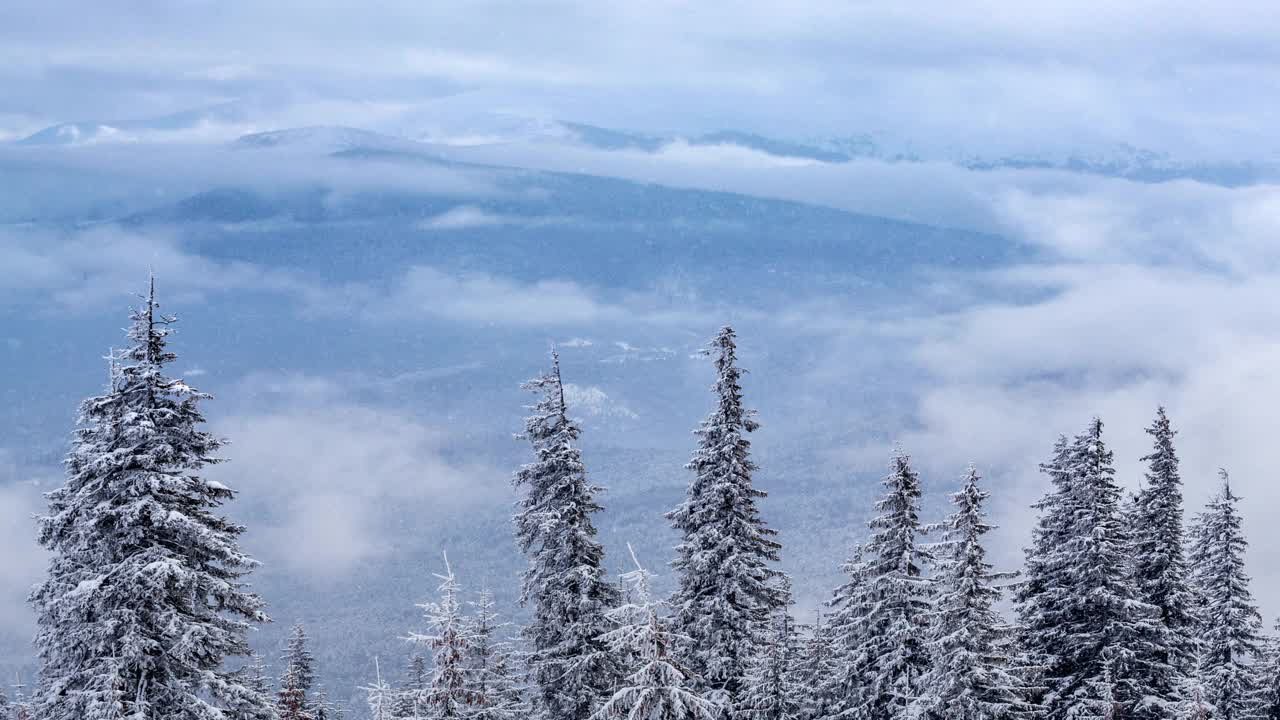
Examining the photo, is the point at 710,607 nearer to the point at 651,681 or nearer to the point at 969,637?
the point at 969,637

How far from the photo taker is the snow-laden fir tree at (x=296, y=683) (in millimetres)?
48094

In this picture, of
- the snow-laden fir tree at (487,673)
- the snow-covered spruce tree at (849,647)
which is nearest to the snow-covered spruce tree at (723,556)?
the snow-covered spruce tree at (849,647)

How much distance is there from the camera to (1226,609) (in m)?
40.6

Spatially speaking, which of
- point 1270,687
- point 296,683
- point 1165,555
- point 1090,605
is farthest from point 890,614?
point 296,683

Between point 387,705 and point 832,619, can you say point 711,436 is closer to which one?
point 832,619

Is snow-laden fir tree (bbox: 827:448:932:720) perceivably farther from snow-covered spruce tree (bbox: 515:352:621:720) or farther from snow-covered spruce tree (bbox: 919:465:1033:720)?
snow-covered spruce tree (bbox: 515:352:621:720)

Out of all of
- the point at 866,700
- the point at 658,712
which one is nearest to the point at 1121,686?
the point at 866,700

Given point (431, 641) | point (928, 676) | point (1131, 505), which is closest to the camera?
point (431, 641)

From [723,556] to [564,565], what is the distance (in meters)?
5.47

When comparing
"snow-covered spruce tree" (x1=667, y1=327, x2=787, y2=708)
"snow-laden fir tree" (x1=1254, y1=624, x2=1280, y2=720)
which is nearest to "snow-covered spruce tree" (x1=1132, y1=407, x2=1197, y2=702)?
"snow-laden fir tree" (x1=1254, y1=624, x2=1280, y2=720)

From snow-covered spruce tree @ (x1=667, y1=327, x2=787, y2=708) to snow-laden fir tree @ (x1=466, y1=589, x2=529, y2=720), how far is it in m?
6.67

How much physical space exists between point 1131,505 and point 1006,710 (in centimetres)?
1941

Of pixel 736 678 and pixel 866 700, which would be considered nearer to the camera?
pixel 866 700

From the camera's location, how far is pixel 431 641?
87.5 feet
